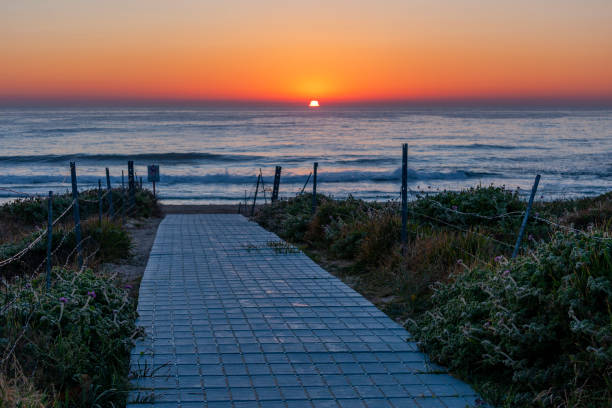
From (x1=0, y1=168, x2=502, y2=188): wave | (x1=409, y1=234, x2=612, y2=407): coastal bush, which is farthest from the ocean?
(x1=409, y1=234, x2=612, y2=407): coastal bush

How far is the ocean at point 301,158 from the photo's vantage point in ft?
126

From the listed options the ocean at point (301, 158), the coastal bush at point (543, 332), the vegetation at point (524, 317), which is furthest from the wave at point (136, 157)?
the coastal bush at point (543, 332)

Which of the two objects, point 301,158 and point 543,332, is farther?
point 301,158

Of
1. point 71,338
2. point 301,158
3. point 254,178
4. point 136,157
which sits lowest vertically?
point 254,178

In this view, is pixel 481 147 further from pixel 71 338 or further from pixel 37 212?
pixel 71 338

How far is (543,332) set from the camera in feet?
14.9

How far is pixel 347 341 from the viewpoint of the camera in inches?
228

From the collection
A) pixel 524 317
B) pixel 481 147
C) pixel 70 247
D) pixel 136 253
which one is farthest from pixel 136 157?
pixel 524 317

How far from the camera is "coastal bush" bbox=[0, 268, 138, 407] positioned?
4.27 metres

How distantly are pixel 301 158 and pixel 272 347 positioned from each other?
157ft

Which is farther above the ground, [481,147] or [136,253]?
[136,253]

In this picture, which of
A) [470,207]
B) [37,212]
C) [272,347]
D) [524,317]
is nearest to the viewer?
[524,317]

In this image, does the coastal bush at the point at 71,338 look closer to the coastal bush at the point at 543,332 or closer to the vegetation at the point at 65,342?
the vegetation at the point at 65,342

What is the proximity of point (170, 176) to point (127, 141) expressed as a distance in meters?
26.0
